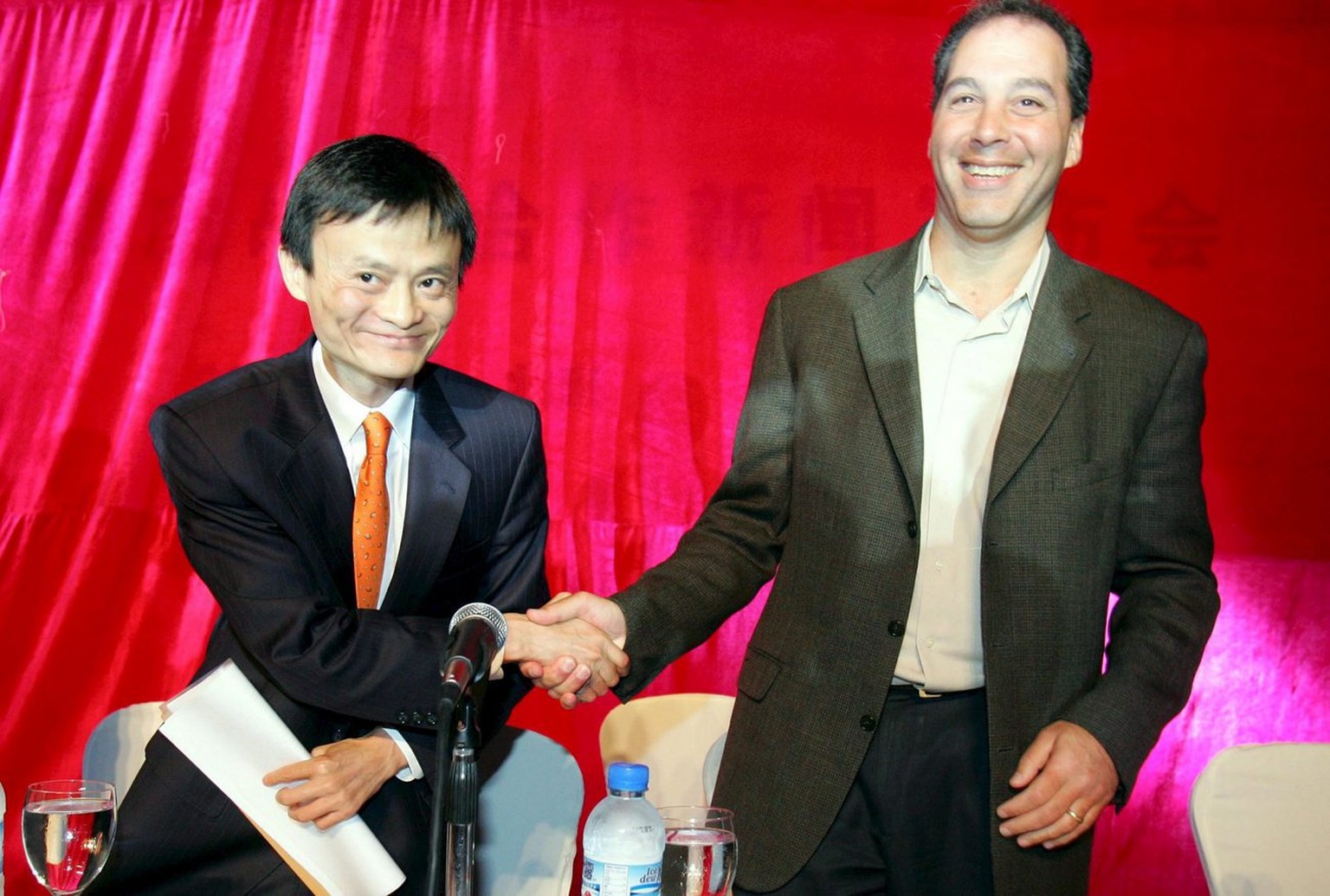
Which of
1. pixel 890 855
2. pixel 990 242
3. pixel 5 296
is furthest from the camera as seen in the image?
pixel 5 296

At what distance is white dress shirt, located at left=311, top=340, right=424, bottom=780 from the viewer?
1976 millimetres

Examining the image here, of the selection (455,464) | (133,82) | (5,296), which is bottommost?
(455,464)

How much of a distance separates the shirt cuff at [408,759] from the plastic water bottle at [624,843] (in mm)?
556

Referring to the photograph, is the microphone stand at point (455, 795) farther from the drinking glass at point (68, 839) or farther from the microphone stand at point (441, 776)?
the drinking glass at point (68, 839)

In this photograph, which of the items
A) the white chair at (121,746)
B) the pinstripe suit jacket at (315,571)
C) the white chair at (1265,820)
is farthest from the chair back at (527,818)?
the white chair at (1265,820)

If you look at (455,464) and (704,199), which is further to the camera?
(704,199)

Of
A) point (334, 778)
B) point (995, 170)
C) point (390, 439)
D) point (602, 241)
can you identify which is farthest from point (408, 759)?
point (602, 241)

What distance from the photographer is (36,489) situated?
3785 mm

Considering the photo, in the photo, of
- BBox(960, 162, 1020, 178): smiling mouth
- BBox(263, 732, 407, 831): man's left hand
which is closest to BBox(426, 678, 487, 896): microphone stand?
BBox(263, 732, 407, 831): man's left hand

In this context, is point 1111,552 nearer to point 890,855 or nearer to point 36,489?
point 890,855

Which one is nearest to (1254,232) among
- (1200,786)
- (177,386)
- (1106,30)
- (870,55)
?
(1106,30)

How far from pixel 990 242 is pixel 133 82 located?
2.86 metres

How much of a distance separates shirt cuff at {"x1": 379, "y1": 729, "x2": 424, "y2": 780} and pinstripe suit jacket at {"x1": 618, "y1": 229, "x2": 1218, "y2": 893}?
33 cm

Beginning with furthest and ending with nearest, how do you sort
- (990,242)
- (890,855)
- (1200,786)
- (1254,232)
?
1. (1254,232)
2. (1200,786)
3. (990,242)
4. (890,855)
